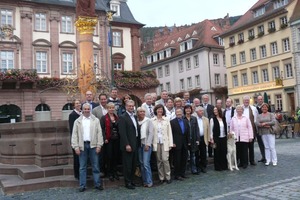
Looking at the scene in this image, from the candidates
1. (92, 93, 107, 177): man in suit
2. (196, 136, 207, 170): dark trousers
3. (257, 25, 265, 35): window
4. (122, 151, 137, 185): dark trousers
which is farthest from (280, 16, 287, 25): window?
(122, 151, 137, 185): dark trousers

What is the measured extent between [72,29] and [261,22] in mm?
21157

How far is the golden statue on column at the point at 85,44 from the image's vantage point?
1274 centimetres

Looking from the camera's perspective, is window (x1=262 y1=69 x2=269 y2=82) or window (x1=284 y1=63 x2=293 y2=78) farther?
window (x1=262 y1=69 x2=269 y2=82)

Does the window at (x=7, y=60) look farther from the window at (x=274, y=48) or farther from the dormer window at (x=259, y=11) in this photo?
the dormer window at (x=259, y=11)

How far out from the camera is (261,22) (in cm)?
4169

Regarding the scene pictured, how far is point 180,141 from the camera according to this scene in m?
9.05

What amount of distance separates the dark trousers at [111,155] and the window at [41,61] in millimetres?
25479

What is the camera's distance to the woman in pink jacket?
10.4 metres

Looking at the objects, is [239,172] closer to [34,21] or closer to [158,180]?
[158,180]

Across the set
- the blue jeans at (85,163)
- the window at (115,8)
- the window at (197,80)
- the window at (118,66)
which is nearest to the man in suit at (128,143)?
the blue jeans at (85,163)

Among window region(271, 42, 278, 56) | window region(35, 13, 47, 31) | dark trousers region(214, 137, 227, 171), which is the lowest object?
dark trousers region(214, 137, 227, 171)

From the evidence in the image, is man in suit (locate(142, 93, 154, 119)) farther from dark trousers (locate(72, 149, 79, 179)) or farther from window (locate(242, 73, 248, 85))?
window (locate(242, 73, 248, 85))

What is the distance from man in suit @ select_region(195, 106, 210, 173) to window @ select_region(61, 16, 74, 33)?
2658 centimetres

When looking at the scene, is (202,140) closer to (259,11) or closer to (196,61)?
(259,11)
